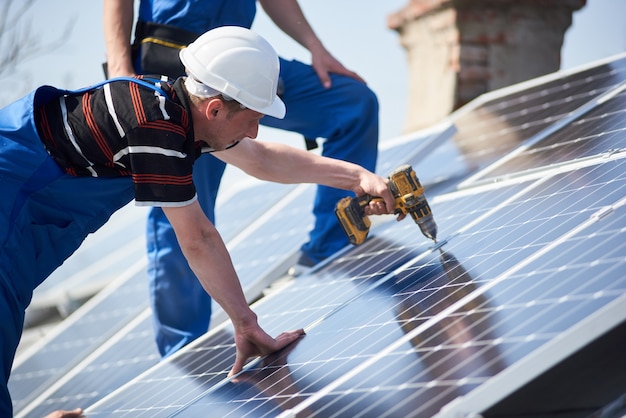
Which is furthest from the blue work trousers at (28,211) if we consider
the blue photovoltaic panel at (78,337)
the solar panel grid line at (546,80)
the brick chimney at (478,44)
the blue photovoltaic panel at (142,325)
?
the brick chimney at (478,44)

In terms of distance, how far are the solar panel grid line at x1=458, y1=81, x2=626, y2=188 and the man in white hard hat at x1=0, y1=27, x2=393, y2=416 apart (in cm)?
174

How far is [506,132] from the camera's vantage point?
6023 millimetres

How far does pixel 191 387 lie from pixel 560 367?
194 cm

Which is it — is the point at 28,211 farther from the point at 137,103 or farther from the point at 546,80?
the point at 546,80

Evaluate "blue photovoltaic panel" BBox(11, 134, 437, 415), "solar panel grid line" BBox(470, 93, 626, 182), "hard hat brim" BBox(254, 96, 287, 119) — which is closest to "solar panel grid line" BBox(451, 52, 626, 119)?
"blue photovoltaic panel" BBox(11, 134, 437, 415)

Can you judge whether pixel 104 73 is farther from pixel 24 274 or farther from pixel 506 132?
pixel 506 132

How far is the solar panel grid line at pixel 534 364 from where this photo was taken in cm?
242

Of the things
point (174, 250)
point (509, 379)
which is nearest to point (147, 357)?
point (174, 250)

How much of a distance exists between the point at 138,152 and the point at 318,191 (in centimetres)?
225

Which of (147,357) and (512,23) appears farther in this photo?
(512,23)

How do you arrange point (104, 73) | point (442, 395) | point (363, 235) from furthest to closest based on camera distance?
A: 1. point (104, 73)
2. point (363, 235)
3. point (442, 395)

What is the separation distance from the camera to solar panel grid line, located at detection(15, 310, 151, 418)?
5.76m

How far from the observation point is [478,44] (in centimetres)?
930

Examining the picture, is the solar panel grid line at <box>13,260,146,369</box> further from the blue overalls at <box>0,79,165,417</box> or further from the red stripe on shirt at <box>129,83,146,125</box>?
the red stripe on shirt at <box>129,83,146,125</box>
